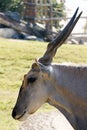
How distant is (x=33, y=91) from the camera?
15.9ft

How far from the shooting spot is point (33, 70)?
4816 mm

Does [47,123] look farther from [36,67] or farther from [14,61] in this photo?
[14,61]

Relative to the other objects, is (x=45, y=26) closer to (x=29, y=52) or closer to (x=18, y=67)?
(x=29, y=52)

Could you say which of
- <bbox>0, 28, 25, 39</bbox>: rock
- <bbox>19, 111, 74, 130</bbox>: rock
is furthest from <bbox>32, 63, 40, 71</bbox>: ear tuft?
<bbox>0, 28, 25, 39</bbox>: rock

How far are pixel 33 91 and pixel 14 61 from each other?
676 cm

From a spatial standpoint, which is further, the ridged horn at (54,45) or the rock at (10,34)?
the rock at (10,34)

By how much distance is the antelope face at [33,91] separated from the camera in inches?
189

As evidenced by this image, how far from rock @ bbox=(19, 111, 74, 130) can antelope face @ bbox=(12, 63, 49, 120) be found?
1411mm

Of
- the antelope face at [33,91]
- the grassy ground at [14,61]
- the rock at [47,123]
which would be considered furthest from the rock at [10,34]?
the antelope face at [33,91]

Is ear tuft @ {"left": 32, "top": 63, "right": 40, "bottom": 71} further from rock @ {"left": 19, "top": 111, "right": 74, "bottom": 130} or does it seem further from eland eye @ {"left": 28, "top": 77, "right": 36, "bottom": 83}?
rock @ {"left": 19, "top": 111, "right": 74, "bottom": 130}

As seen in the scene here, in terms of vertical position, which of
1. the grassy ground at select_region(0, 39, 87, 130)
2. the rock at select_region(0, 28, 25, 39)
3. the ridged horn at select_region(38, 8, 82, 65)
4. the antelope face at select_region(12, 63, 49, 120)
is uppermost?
the ridged horn at select_region(38, 8, 82, 65)

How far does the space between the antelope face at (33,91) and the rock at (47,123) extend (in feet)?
4.63

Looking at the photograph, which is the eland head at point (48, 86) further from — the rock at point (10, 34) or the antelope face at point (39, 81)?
the rock at point (10, 34)

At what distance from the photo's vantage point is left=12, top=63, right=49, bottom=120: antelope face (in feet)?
15.8
